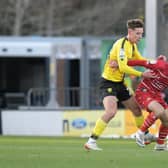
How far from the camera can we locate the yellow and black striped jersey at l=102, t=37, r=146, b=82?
13719 mm

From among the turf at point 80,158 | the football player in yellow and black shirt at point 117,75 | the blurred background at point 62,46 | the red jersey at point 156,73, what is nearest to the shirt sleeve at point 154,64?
the red jersey at point 156,73

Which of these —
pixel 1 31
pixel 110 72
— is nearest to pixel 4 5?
pixel 1 31

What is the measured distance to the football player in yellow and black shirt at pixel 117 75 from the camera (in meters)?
13.7

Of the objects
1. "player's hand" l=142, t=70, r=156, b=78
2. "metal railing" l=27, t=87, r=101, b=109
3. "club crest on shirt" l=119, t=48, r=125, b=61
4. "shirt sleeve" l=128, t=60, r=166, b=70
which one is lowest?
"metal railing" l=27, t=87, r=101, b=109

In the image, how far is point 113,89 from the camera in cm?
1407

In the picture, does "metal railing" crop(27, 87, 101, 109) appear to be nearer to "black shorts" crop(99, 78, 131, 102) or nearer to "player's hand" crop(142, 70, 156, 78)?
"black shorts" crop(99, 78, 131, 102)

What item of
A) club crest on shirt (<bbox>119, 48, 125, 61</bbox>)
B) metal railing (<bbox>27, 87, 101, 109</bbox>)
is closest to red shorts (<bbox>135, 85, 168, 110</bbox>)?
club crest on shirt (<bbox>119, 48, 125, 61</bbox>)

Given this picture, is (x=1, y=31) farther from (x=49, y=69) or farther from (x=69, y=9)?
(x=49, y=69)

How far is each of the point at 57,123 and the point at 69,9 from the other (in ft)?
85.9

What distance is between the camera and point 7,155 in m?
→ 12.6

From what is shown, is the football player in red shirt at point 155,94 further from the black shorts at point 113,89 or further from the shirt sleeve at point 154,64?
the black shorts at point 113,89

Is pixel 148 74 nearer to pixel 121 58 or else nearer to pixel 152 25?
pixel 121 58

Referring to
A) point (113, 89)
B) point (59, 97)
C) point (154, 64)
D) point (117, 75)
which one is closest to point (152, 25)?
point (59, 97)

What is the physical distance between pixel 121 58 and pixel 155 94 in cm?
77
